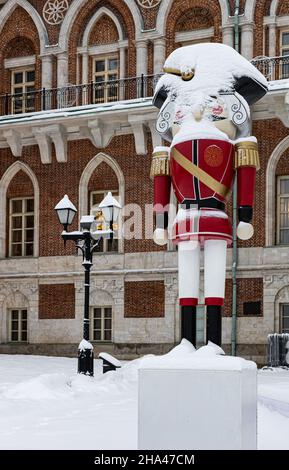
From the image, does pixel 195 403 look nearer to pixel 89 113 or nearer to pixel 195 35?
pixel 89 113

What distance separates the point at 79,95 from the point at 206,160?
17095mm

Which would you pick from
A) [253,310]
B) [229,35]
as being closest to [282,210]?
[253,310]

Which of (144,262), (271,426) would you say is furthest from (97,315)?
(271,426)

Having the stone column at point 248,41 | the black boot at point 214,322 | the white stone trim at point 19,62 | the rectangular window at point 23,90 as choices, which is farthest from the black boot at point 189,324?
the white stone trim at point 19,62

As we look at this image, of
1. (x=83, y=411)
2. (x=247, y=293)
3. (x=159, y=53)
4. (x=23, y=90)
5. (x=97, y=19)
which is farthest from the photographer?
(x=23, y=90)

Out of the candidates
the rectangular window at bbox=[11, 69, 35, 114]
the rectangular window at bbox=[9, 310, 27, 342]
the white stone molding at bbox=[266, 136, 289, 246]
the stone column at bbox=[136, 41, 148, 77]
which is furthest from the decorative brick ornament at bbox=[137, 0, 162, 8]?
the rectangular window at bbox=[9, 310, 27, 342]

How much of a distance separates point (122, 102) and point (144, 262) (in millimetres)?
4265

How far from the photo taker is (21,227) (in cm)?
2430

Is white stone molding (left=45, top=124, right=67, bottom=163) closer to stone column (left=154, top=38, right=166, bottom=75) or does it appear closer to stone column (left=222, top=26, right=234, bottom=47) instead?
stone column (left=154, top=38, right=166, bottom=75)

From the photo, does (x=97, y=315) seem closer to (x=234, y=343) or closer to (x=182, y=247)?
(x=234, y=343)

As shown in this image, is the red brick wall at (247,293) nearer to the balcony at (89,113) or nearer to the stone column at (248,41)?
the balcony at (89,113)

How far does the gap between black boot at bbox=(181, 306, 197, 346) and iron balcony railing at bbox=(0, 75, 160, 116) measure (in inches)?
632

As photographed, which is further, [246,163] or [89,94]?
[89,94]

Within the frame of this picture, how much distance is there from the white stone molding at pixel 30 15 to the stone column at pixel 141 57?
9.58ft
